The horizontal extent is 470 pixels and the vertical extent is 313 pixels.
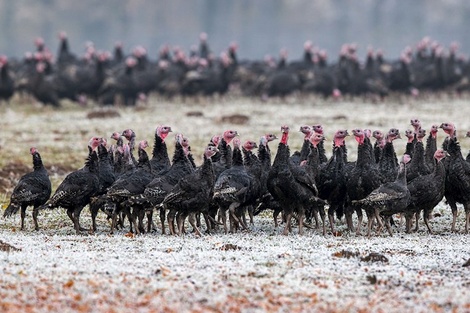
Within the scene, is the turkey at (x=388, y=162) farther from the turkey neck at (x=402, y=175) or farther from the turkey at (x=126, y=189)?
the turkey at (x=126, y=189)

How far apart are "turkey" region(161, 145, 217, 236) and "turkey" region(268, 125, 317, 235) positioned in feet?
5.11

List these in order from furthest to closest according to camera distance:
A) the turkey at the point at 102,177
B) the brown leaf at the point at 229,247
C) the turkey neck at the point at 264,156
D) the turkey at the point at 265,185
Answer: the turkey neck at the point at 264,156, the turkey at the point at 265,185, the turkey at the point at 102,177, the brown leaf at the point at 229,247

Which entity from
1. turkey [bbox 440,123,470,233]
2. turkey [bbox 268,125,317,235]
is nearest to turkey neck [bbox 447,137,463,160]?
turkey [bbox 440,123,470,233]

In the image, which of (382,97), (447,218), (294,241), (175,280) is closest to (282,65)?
(382,97)

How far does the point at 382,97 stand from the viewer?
63719mm

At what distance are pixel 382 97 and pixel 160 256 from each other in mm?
47802

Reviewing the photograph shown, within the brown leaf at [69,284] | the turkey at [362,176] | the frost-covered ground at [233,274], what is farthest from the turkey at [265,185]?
the brown leaf at [69,284]

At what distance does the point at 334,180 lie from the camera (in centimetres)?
2328

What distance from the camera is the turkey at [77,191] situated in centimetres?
2211

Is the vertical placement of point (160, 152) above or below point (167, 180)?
above

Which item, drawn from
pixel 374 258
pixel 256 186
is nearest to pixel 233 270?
pixel 374 258

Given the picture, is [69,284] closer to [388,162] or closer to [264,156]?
[264,156]

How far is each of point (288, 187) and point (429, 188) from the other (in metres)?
3.40

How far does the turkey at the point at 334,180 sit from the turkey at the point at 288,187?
1.06 m
